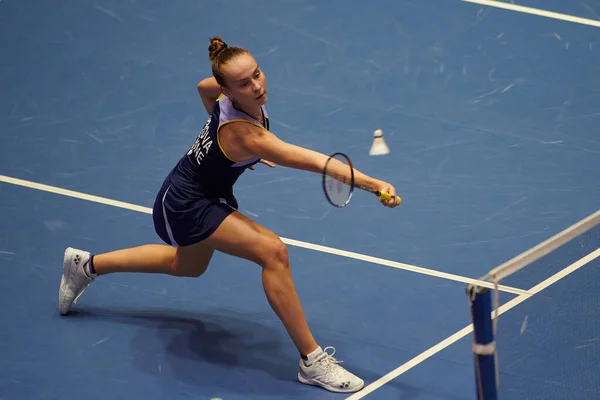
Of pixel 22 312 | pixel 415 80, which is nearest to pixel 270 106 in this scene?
pixel 415 80

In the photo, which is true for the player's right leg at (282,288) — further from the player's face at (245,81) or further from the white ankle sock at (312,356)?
the player's face at (245,81)

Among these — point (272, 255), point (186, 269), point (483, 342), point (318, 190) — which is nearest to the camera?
point (483, 342)

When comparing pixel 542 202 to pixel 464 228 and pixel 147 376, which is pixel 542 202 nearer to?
pixel 464 228

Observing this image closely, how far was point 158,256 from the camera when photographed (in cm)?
615

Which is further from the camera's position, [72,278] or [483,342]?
[72,278]

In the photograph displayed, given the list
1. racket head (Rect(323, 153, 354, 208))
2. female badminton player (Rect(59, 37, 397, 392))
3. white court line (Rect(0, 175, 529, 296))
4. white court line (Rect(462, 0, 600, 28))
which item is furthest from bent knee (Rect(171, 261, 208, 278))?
white court line (Rect(462, 0, 600, 28))

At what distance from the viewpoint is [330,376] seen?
570cm

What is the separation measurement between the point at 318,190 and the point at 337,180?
2387 millimetres

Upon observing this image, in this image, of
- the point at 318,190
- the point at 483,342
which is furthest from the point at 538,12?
the point at 483,342

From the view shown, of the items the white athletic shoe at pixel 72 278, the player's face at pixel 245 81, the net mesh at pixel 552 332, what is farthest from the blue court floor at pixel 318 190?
the player's face at pixel 245 81

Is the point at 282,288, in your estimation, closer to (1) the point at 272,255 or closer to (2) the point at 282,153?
(1) the point at 272,255

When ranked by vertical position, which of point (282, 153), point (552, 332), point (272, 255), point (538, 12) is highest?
point (538, 12)

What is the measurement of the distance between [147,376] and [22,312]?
100cm

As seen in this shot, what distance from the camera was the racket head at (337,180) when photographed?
507 cm
